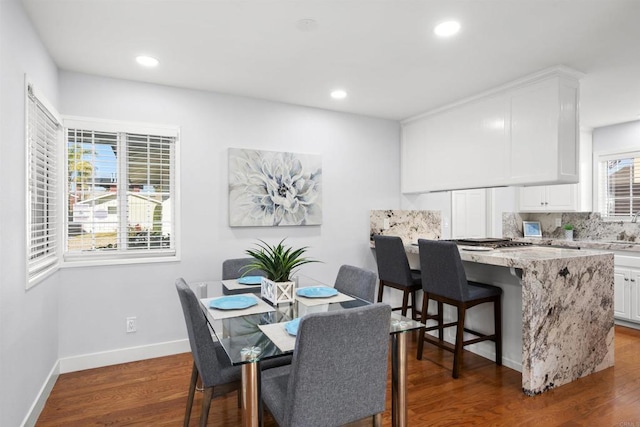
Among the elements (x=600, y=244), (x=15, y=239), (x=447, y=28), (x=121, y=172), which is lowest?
(x=600, y=244)

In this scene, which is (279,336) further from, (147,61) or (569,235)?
(569,235)

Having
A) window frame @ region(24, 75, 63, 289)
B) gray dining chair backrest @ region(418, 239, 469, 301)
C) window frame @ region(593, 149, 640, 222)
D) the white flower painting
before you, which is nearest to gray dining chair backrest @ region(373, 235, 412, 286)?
gray dining chair backrest @ region(418, 239, 469, 301)

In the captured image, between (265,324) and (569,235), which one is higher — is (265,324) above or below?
below

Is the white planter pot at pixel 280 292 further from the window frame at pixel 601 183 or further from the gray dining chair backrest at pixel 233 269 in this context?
the window frame at pixel 601 183

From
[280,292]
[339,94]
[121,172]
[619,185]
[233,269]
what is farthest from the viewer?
[619,185]

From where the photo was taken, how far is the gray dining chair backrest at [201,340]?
1.80m

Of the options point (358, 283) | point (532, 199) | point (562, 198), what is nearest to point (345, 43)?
point (358, 283)

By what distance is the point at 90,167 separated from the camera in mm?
3062

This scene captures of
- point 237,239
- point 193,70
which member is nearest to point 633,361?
point 237,239

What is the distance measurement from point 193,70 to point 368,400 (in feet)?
8.78

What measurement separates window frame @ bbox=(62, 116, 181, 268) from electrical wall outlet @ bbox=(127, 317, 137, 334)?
1.59 feet

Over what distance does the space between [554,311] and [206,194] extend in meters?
2.97

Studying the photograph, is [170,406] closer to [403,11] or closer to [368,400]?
[368,400]

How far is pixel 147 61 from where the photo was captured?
2.81 metres
